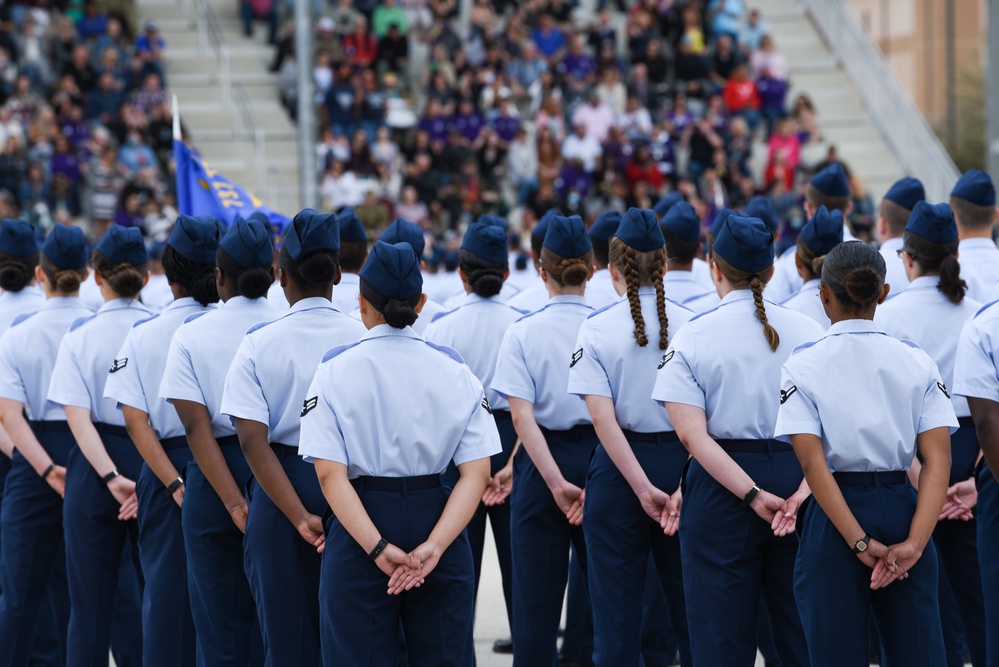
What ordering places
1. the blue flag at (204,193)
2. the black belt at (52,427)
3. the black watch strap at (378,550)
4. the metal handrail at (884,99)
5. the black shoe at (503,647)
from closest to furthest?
the black watch strap at (378,550)
the black belt at (52,427)
the black shoe at (503,647)
the blue flag at (204,193)
the metal handrail at (884,99)

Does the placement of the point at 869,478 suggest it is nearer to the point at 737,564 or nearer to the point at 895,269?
the point at 737,564

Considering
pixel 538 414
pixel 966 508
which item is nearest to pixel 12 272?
pixel 538 414

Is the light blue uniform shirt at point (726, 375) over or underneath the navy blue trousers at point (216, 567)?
over

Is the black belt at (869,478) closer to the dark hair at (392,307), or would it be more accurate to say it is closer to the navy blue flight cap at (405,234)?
the dark hair at (392,307)

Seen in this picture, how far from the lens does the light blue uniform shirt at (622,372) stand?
5633 millimetres

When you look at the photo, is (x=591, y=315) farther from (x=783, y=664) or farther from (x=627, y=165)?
(x=627, y=165)

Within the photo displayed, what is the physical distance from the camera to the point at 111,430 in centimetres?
603

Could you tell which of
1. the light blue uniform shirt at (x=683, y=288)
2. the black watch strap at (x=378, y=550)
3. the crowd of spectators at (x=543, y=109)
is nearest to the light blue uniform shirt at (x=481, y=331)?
the light blue uniform shirt at (x=683, y=288)

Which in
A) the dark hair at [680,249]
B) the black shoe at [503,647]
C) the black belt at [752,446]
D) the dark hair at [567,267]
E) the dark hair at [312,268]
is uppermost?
the dark hair at [312,268]

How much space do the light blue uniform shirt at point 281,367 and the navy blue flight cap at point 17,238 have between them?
2.27m

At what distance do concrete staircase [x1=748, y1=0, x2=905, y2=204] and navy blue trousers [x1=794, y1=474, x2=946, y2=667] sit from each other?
17576mm

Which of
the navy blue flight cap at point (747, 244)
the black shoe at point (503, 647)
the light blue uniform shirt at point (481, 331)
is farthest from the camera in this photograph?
the black shoe at point (503, 647)

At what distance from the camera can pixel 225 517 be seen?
209 inches

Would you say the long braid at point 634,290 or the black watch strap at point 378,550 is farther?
the long braid at point 634,290
